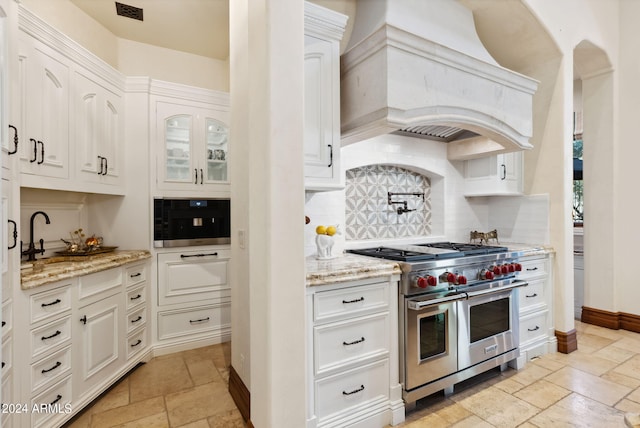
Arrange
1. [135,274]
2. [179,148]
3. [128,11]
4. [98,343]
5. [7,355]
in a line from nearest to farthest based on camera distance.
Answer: [7,355] < [98,343] < [135,274] < [128,11] < [179,148]

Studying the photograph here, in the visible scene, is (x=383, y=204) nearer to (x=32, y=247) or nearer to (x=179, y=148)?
(x=179, y=148)

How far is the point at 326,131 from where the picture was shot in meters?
2.13

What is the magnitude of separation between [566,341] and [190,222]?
143 inches

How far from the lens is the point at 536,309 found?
2936mm

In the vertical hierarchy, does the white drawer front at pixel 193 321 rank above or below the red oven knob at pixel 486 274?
below

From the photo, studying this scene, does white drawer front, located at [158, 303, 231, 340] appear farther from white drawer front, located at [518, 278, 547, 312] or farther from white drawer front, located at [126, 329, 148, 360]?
→ white drawer front, located at [518, 278, 547, 312]

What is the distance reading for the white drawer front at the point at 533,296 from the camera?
9.30ft

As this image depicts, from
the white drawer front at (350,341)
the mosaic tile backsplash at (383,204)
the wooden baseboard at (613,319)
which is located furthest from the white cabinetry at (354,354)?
the wooden baseboard at (613,319)

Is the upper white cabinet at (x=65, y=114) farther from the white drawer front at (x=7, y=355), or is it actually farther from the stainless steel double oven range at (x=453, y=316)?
the stainless steel double oven range at (x=453, y=316)

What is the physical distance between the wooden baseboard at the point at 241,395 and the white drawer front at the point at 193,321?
96 centimetres

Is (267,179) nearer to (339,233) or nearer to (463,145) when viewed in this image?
(339,233)

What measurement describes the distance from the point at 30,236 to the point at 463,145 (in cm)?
369

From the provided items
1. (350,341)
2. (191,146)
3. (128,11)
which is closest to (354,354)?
(350,341)

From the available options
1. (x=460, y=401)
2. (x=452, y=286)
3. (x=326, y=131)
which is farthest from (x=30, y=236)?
(x=460, y=401)
